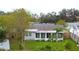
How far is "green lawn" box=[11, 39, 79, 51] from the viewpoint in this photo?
1729 millimetres

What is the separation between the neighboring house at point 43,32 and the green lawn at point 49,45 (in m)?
0.06

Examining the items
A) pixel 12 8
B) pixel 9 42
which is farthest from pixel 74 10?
pixel 9 42

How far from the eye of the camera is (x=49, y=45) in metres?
1.75

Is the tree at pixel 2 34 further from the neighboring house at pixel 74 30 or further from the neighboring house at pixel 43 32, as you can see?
the neighboring house at pixel 74 30

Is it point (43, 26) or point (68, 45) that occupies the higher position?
point (43, 26)

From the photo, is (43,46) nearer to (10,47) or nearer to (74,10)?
(10,47)

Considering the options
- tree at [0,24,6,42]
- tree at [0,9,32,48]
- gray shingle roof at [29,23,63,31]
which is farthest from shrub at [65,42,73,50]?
tree at [0,24,6,42]

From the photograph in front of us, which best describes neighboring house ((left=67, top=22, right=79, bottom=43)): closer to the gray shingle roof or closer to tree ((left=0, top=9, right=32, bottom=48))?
the gray shingle roof

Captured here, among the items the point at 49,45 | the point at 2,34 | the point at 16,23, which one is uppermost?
the point at 16,23

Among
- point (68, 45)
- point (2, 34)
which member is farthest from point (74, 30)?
point (2, 34)

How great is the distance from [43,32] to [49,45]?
0.55ft

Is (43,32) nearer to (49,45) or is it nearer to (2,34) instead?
(49,45)
